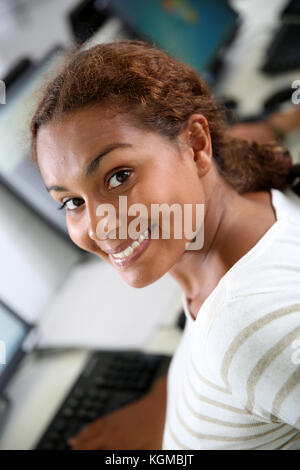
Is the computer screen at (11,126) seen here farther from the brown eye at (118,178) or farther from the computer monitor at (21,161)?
the brown eye at (118,178)

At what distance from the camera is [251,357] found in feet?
1.46

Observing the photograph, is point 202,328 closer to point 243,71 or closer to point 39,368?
point 39,368

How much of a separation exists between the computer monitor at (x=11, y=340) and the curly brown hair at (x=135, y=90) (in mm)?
415

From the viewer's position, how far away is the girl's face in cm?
50

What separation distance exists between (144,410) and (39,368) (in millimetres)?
321

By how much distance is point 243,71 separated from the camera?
163 cm

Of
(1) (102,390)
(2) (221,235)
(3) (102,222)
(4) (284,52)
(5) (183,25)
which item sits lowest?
(4) (284,52)

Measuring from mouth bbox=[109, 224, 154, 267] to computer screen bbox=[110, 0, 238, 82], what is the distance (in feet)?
3.43

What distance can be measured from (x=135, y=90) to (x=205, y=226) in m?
0.21

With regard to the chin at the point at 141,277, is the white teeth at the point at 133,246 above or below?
above

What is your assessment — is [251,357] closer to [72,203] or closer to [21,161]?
[72,203]

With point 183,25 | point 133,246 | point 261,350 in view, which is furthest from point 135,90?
point 183,25

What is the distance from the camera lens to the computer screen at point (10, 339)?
86cm

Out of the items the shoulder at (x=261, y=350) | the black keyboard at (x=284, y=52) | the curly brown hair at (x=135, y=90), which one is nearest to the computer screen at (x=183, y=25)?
the black keyboard at (x=284, y=52)
